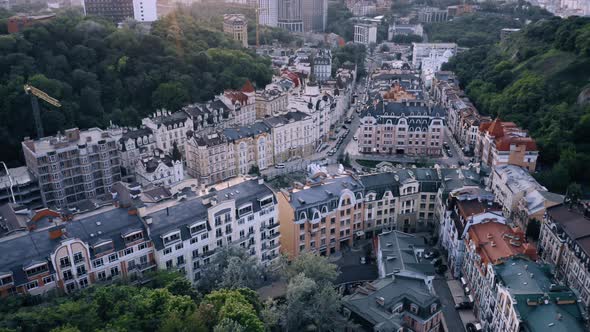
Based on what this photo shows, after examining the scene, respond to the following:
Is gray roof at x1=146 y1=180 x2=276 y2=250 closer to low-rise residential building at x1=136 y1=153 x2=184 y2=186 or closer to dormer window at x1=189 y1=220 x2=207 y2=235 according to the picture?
Answer: dormer window at x1=189 y1=220 x2=207 y2=235

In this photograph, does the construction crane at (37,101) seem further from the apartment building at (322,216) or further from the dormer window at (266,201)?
the dormer window at (266,201)

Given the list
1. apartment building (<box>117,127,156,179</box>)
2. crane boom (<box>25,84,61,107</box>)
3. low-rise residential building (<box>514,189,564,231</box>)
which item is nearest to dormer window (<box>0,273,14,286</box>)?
apartment building (<box>117,127,156,179</box>)

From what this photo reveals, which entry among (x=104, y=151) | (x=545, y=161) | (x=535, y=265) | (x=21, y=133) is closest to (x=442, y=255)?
(x=535, y=265)

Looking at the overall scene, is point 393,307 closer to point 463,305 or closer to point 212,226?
point 463,305

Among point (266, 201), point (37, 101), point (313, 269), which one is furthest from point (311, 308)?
point (37, 101)

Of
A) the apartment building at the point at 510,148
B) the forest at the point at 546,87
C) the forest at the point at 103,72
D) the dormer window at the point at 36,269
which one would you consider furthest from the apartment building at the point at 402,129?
the dormer window at the point at 36,269

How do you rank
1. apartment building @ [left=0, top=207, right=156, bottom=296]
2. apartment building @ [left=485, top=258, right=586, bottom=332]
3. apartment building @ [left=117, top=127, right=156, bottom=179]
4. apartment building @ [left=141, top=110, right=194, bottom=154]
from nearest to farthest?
apartment building @ [left=485, top=258, right=586, bottom=332] < apartment building @ [left=0, top=207, right=156, bottom=296] < apartment building @ [left=117, top=127, right=156, bottom=179] < apartment building @ [left=141, top=110, right=194, bottom=154]
